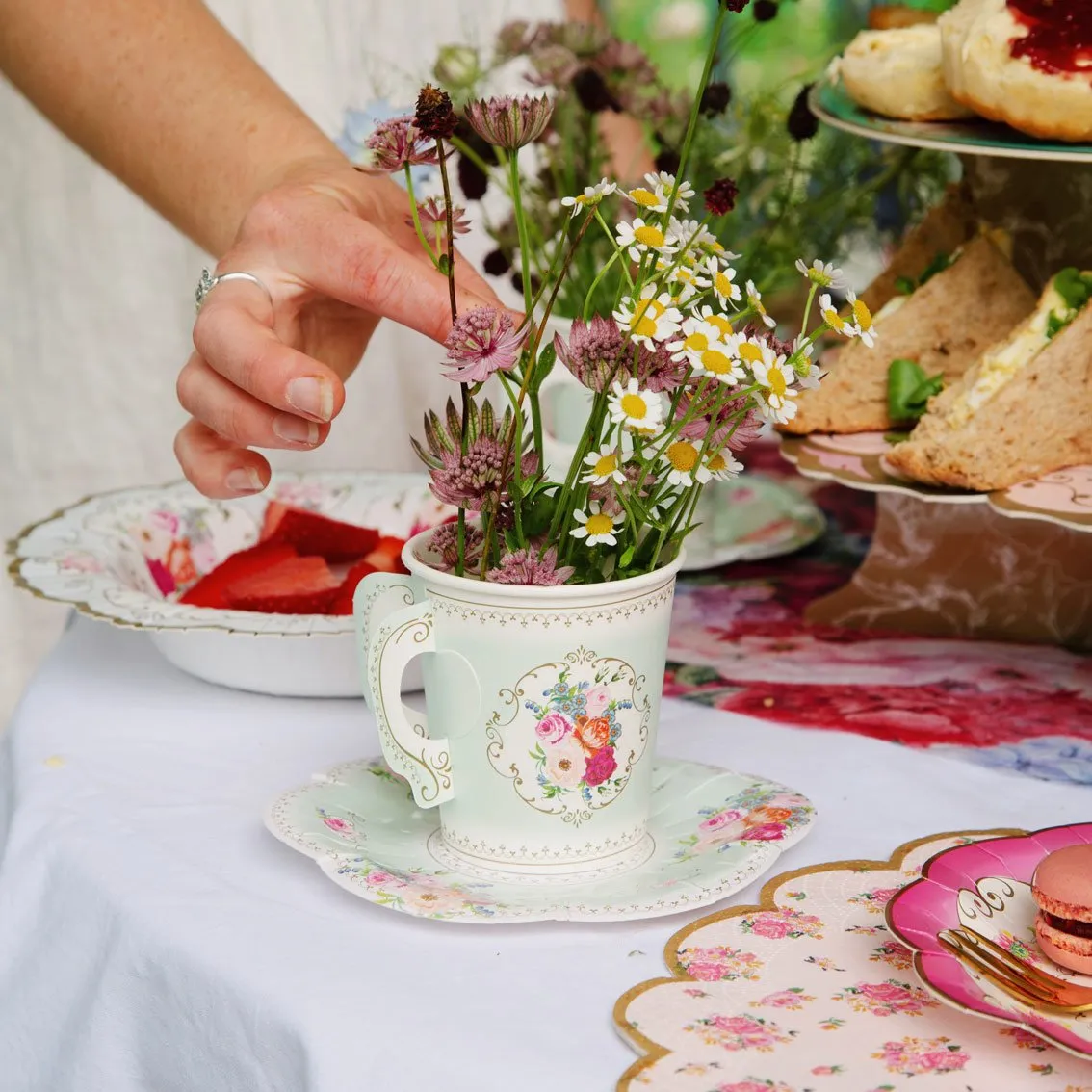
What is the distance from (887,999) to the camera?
598mm

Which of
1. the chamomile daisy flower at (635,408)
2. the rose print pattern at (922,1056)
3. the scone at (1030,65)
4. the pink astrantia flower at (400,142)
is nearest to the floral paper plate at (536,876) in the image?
the rose print pattern at (922,1056)

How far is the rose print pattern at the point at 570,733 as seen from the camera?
0.67 m

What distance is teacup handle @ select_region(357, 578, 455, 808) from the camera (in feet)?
2.26

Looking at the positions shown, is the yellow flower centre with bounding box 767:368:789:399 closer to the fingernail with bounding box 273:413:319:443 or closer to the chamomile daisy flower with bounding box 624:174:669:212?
the chamomile daisy flower with bounding box 624:174:669:212

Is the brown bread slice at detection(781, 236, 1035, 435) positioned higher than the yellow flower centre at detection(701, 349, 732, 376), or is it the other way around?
the brown bread slice at detection(781, 236, 1035, 435)

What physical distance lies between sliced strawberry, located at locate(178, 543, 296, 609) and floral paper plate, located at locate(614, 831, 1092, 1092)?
46 centimetres

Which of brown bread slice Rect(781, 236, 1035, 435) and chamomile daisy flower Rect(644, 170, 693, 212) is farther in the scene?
brown bread slice Rect(781, 236, 1035, 435)

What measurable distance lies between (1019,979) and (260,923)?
329mm

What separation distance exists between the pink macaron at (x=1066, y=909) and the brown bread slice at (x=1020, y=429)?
0.36m

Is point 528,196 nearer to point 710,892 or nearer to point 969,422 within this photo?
point 969,422

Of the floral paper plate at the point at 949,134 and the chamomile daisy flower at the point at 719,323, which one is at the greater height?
the floral paper plate at the point at 949,134

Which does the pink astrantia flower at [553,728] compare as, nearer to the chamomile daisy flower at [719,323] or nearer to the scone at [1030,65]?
the chamomile daisy flower at [719,323]

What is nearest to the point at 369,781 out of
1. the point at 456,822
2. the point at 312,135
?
the point at 456,822

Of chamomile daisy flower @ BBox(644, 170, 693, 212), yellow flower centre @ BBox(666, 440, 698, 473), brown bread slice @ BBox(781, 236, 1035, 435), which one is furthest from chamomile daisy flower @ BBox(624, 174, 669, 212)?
brown bread slice @ BBox(781, 236, 1035, 435)
